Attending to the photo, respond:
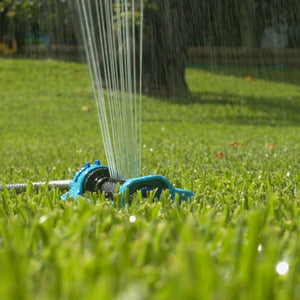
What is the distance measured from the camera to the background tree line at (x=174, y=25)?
1027 centimetres

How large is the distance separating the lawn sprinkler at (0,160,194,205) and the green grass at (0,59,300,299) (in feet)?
0.26

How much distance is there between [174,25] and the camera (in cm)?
1049

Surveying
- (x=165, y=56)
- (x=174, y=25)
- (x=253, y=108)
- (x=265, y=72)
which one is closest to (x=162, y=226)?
(x=253, y=108)

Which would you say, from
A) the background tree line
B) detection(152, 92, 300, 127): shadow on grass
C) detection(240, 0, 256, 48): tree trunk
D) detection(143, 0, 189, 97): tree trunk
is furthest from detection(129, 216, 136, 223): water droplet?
detection(240, 0, 256, 48): tree trunk

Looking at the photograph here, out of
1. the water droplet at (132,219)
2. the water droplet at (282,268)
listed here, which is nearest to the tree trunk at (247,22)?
the water droplet at (132,219)

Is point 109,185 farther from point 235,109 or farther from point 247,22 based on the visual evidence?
point 247,22

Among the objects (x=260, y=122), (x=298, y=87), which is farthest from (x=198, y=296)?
(x=298, y=87)

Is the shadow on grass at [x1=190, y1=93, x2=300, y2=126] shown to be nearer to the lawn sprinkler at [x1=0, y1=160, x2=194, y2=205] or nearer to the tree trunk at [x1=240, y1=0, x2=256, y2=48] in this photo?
the tree trunk at [x1=240, y1=0, x2=256, y2=48]

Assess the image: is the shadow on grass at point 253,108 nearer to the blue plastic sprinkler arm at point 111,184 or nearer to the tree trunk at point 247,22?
the tree trunk at point 247,22

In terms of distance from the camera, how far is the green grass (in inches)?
30.7

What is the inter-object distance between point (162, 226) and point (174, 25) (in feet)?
32.3

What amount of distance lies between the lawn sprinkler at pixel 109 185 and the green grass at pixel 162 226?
0.26 feet

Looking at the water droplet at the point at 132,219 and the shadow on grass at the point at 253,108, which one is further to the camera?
the shadow on grass at the point at 253,108

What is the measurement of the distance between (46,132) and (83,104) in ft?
8.87
